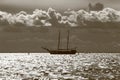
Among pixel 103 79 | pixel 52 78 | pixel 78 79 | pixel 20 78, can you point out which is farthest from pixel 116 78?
pixel 20 78

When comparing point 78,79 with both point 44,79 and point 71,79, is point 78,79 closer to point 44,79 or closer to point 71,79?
point 71,79

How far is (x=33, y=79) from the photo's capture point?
68.5 metres

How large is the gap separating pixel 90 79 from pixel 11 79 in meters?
14.8

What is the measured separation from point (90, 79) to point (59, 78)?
5.89 metres

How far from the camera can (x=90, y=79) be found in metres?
69.2

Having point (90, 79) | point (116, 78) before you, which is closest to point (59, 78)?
point (90, 79)

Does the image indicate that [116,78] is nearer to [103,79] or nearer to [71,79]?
[103,79]

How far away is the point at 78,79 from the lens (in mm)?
68062

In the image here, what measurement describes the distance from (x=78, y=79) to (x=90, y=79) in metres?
2.62

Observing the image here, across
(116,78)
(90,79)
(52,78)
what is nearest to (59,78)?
(52,78)

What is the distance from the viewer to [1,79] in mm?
67500

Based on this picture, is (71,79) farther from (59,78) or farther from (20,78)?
(20,78)

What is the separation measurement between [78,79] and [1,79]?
1426 cm

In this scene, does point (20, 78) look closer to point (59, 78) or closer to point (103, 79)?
point (59, 78)
